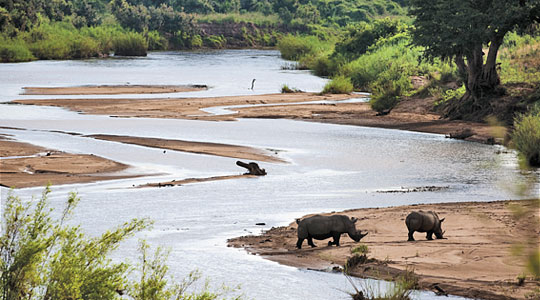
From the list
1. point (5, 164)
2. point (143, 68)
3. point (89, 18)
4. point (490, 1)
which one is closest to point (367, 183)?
point (5, 164)

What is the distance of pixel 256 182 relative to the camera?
776 inches

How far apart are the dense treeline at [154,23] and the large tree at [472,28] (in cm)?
4976

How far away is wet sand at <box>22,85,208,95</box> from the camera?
4481cm

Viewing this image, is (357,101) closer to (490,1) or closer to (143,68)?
(490,1)

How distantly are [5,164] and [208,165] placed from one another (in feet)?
16.5

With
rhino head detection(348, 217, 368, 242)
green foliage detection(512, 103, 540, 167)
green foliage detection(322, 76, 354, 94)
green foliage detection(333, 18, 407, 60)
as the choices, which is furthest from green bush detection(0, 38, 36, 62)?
rhino head detection(348, 217, 368, 242)

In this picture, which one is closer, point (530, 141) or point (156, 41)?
point (530, 141)

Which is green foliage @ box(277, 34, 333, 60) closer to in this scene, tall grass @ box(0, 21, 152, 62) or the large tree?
tall grass @ box(0, 21, 152, 62)

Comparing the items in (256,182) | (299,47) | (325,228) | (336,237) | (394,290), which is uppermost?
(394,290)

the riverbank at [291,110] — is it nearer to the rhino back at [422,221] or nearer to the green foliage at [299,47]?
the rhino back at [422,221]

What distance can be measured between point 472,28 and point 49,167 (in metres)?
16.1

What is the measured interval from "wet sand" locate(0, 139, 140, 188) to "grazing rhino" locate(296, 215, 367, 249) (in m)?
8.35

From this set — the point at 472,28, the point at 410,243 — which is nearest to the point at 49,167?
the point at 410,243

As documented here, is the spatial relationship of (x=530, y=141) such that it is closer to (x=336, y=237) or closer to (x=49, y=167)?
(x=336, y=237)
